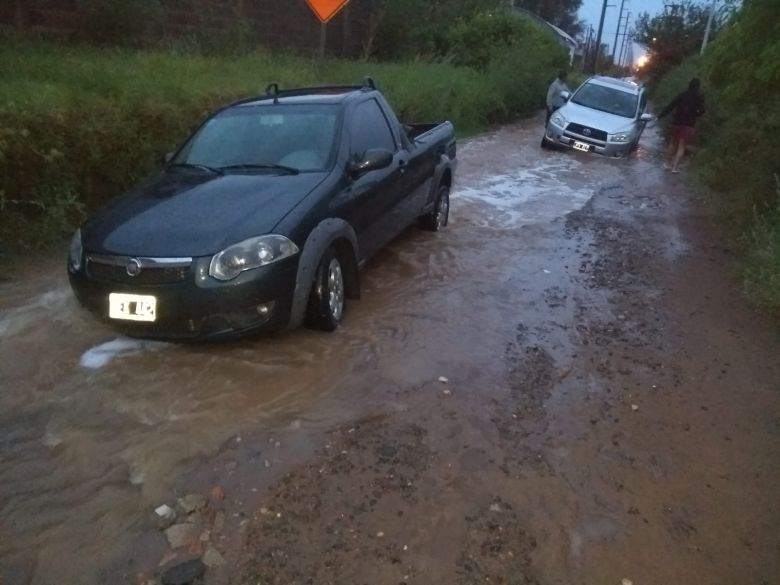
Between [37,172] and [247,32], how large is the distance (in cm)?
954

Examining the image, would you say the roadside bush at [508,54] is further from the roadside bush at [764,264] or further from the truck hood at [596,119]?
the roadside bush at [764,264]

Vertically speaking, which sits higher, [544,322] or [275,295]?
[275,295]

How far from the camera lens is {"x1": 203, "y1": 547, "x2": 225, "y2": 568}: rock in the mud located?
9.69 feet

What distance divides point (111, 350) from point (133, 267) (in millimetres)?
801

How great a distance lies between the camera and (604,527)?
3.25m

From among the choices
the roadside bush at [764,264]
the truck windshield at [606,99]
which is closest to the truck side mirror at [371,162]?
the roadside bush at [764,264]

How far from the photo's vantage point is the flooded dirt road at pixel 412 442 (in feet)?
9.99

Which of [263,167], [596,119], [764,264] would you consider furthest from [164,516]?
[596,119]

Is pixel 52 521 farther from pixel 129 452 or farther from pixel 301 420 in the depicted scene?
pixel 301 420

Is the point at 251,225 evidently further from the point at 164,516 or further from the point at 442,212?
the point at 442,212

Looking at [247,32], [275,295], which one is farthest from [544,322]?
[247,32]

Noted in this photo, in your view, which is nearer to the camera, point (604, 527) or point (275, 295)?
point (604, 527)

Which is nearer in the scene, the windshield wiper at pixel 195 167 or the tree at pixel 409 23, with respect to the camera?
the windshield wiper at pixel 195 167

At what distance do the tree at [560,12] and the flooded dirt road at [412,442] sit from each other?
65.0 meters
